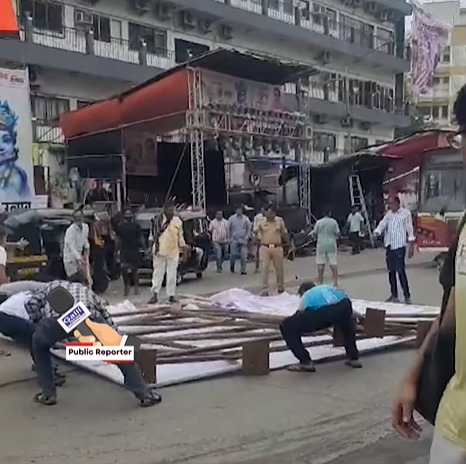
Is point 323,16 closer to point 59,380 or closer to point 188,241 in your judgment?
point 188,241

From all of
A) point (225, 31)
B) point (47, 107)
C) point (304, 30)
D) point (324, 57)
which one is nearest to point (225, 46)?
point (225, 31)

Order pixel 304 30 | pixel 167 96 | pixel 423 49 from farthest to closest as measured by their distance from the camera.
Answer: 1. pixel 304 30
2. pixel 423 49
3. pixel 167 96

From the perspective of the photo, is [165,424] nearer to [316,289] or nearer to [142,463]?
[142,463]

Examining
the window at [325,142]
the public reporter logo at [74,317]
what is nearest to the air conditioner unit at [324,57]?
the window at [325,142]

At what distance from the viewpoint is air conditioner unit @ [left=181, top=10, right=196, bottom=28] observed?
34906 millimetres

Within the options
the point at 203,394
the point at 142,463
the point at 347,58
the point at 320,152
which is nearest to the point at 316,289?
the point at 203,394

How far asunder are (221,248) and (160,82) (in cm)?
463

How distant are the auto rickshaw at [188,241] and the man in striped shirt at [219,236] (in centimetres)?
50

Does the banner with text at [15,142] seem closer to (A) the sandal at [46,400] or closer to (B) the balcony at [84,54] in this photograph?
(B) the balcony at [84,54]

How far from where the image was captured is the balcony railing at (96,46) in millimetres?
28703

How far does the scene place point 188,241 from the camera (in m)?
17.6

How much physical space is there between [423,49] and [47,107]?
1612 centimetres

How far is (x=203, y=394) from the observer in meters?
6.93

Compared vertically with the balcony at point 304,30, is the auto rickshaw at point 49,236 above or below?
below
